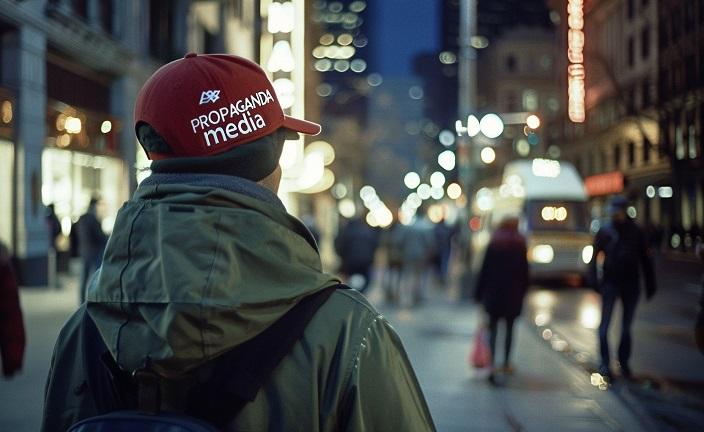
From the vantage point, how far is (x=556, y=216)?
914 inches

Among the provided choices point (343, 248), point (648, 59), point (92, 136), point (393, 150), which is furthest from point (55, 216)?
point (393, 150)

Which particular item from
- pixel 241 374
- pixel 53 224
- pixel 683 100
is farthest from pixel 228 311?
pixel 53 224

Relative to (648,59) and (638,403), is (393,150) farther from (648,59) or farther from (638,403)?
(638,403)

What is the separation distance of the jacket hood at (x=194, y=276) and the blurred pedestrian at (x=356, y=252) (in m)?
13.9

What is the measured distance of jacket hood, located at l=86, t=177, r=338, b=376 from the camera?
141 centimetres

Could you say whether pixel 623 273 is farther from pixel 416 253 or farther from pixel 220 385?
pixel 416 253

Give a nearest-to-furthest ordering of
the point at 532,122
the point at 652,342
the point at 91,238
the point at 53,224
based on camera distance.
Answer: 1. the point at 652,342
2. the point at 91,238
3. the point at 53,224
4. the point at 532,122

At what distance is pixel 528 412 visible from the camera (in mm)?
7531

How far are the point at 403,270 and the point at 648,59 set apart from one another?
46.8ft

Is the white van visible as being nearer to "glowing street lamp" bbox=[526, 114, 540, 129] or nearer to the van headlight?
the van headlight

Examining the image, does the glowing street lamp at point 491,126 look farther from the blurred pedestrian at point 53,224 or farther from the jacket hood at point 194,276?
the jacket hood at point 194,276

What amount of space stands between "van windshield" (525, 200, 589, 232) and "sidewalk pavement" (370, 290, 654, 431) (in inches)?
426

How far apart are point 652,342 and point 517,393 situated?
4.46 m

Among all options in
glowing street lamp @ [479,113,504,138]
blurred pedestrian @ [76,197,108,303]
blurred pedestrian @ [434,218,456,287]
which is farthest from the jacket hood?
blurred pedestrian @ [434,218,456,287]
